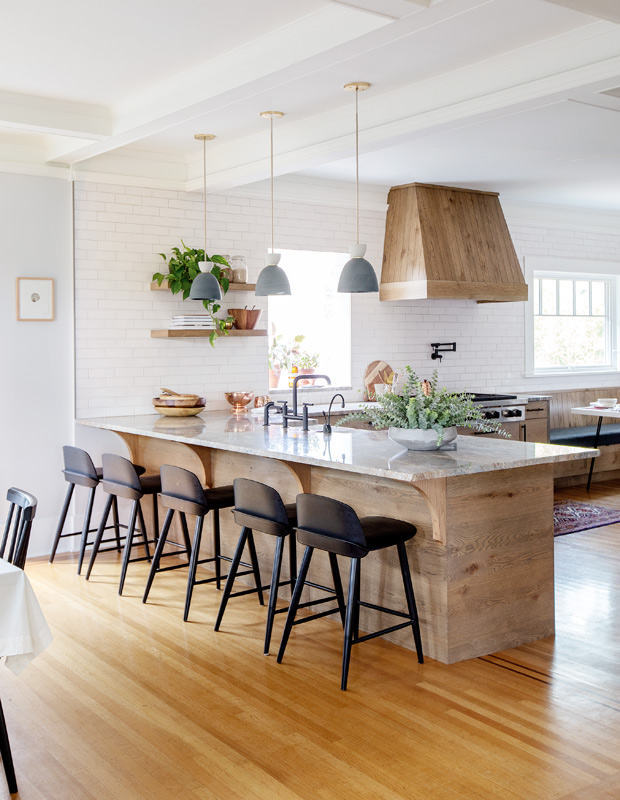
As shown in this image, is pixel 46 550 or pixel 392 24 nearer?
pixel 392 24

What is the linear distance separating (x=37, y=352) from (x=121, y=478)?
1.36m

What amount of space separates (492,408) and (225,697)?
442cm

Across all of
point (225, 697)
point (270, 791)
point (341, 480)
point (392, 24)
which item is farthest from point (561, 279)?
point (270, 791)

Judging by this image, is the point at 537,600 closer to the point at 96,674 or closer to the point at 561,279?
the point at 96,674

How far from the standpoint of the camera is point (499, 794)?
267 cm

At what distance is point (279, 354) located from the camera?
7273 mm

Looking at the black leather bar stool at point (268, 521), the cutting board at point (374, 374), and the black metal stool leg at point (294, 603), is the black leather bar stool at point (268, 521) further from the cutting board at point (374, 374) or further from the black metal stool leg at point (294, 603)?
the cutting board at point (374, 374)

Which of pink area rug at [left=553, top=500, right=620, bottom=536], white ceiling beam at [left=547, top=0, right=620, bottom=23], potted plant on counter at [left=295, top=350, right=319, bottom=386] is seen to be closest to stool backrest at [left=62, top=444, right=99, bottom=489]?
potted plant on counter at [left=295, top=350, right=319, bottom=386]

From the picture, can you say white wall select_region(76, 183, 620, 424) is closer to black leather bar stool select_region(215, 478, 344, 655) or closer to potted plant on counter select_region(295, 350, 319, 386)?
potted plant on counter select_region(295, 350, 319, 386)

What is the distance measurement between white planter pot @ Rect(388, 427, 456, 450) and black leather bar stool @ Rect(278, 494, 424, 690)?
38 cm

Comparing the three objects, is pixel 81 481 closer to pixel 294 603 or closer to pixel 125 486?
pixel 125 486

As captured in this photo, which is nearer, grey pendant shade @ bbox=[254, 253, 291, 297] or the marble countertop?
the marble countertop

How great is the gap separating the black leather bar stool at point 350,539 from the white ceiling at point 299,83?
197 centimetres

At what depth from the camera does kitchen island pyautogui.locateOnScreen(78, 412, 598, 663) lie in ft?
12.2
